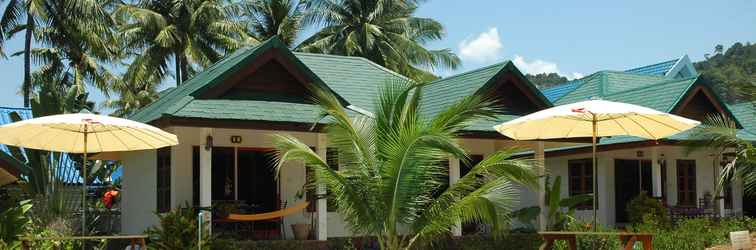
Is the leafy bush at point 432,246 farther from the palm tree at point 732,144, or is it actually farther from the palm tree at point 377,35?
the palm tree at point 377,35

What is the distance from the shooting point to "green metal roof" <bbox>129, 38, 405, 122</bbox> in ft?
47.7

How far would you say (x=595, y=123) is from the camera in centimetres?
1285

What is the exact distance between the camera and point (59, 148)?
514 inches

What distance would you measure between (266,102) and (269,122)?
3.61ft

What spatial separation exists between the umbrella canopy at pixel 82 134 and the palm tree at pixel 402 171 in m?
1.84

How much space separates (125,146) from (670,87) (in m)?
14.9

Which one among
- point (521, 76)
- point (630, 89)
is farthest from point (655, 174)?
point (521, 76)

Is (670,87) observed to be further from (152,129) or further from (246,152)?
(152,129)

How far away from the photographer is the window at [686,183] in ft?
80.5

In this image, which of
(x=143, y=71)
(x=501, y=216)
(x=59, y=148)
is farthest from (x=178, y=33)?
(x=501, y=216)

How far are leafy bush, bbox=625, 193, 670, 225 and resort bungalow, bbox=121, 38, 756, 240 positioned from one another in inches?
57.3

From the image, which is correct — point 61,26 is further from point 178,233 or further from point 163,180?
point 178,233

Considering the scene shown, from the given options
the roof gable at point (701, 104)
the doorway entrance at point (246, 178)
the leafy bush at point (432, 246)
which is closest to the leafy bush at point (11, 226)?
the leafy bush at point (432, 246)

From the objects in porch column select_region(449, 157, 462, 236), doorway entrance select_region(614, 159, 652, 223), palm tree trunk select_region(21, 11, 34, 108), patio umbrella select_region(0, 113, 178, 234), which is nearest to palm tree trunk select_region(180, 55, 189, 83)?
palm tree trunk select_region(21, 11, 34, 108)
